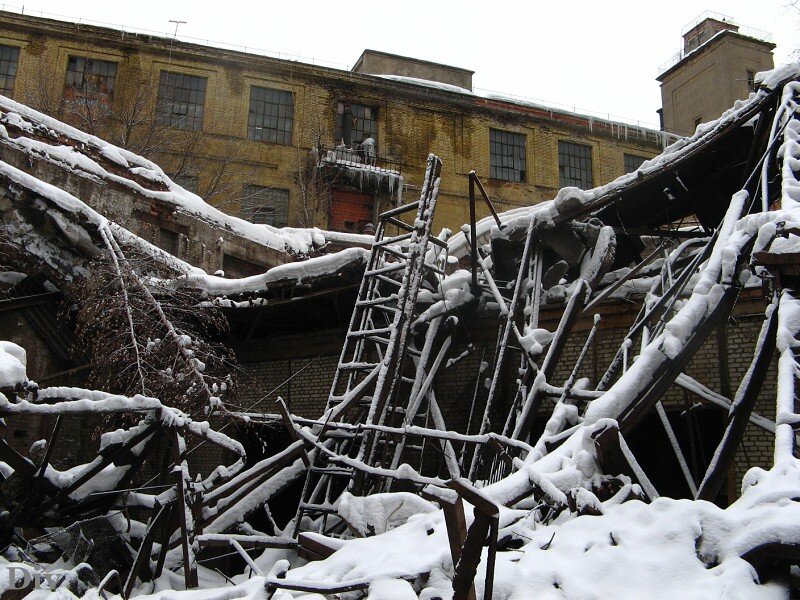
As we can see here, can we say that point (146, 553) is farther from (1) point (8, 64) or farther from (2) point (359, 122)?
(1) point (8, 64)

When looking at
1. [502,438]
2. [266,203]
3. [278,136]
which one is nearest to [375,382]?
[502,438]

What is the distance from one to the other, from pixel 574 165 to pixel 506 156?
3.14 metres

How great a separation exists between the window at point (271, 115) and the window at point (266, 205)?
2.06m

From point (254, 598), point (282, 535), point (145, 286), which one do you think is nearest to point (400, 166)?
point (145, 286)

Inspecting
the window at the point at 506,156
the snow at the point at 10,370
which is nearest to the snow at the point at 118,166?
the snow at the point at 10,370

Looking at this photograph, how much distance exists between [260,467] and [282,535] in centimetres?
100

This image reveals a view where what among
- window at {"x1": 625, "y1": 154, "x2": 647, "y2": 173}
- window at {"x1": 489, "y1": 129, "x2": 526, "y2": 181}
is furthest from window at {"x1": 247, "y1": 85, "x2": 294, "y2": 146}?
window at {"x1": 625, "y1": 154, "x2": 647, "y2": 173}

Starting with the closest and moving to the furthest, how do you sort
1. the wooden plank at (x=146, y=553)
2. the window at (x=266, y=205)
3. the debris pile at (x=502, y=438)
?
1. the debris pile at (x=502, y=438)
2. the wooden plank at (x=146, y=553)
3. the window at (x=266, y=205)

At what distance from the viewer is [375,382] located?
364 inches

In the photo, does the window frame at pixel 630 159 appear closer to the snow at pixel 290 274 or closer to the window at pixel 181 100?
the window at pixel 181 100

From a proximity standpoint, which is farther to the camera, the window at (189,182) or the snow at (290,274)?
the window at (189,182)

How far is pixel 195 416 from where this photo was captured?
35.7 ft

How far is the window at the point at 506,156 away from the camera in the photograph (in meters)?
29.6

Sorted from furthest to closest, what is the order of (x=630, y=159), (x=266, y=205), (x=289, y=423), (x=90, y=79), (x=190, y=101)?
(x=630, y=159)
(x=190, y=101)
(x=266, y=205)
(x=90, y=79)
(x=289, y=423)
